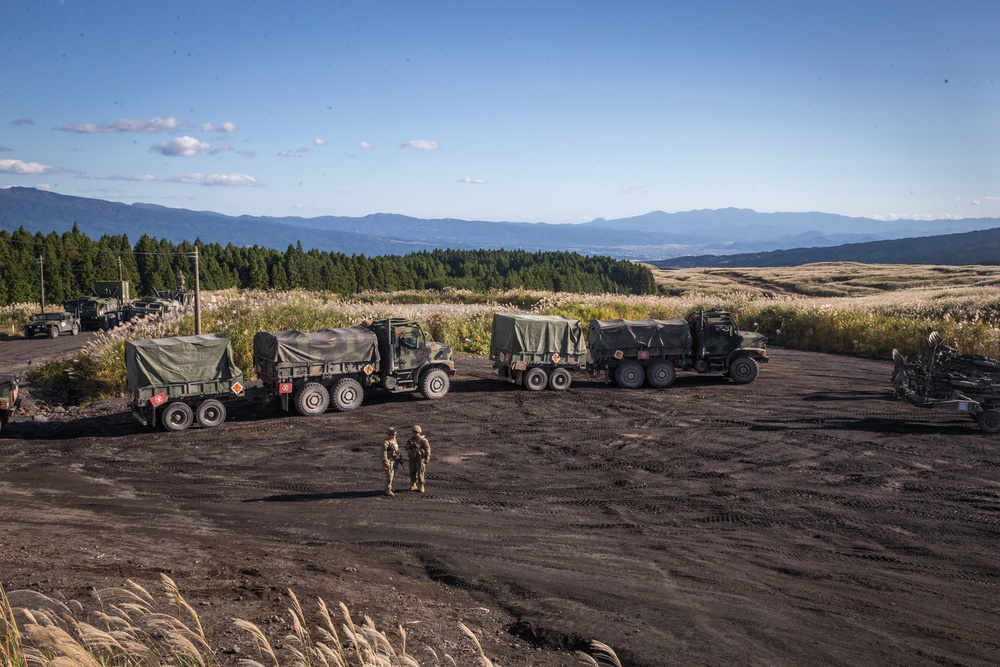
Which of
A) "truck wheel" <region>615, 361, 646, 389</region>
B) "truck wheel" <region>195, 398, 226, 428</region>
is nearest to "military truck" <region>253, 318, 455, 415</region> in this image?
"truck wheel" <region>195, 398, 226, 428</region>

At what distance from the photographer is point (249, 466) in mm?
15953

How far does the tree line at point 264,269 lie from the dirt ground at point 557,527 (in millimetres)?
26694

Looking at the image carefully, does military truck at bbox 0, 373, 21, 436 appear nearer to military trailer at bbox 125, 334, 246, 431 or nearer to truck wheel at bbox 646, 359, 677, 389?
military trailer at bbox 125, 334, 246, 431

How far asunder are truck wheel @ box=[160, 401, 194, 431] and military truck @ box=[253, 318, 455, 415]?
2152mm

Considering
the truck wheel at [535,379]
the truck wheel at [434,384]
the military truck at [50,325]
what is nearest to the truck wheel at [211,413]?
the truck wheel at [434,384]

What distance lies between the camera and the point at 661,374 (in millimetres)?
25047

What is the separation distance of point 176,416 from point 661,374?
15.0 meters

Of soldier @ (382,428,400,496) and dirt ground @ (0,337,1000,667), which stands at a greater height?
soldier @ (382,428,400,496)

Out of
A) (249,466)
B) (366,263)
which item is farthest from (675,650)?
(366,263)

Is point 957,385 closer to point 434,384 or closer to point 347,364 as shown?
point 434,384

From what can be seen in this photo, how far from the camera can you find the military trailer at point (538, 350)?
23.8 m

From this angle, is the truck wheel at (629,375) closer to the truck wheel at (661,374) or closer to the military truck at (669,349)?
the military truck at (669,349)

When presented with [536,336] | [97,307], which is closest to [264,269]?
[97,307]

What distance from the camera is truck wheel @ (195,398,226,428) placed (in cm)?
1920
